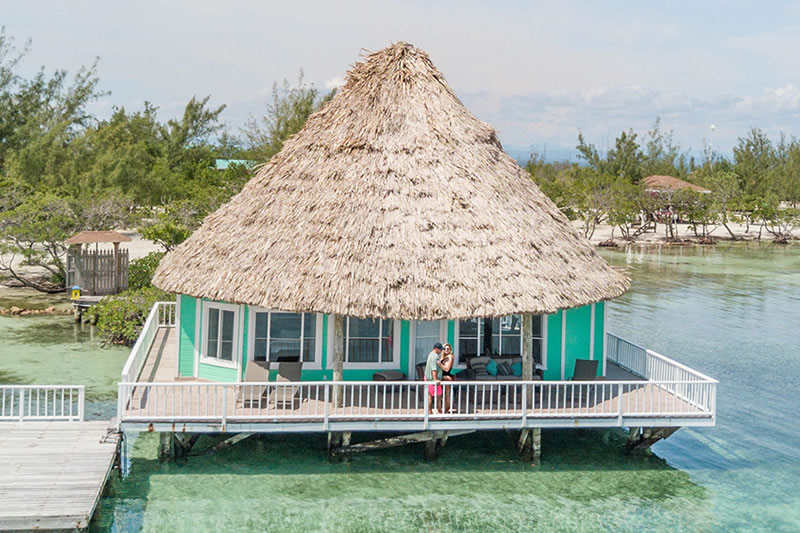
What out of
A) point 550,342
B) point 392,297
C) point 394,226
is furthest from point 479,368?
point 394,226

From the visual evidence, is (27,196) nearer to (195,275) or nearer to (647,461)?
(195,275)

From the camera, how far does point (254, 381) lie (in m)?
18.3

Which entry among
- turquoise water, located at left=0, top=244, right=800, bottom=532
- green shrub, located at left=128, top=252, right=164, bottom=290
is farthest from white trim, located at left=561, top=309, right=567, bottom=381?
green shrub, located at left=128, top=252, right=164, bottom=290

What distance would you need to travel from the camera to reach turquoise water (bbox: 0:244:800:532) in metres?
15.6

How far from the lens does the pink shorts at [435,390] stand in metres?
17.5

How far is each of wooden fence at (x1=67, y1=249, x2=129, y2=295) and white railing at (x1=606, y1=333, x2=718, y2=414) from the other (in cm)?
2107

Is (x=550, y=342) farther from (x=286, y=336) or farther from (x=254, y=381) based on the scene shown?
(x=254, y=381)

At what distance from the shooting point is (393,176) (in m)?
19.0

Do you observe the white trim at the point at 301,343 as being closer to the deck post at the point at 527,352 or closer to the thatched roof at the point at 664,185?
the deck post at the point at 527,352

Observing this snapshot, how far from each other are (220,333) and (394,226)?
5040 mm

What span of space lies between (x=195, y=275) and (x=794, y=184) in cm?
9348

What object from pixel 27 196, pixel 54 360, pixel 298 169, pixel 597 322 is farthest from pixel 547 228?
pixel 27 196

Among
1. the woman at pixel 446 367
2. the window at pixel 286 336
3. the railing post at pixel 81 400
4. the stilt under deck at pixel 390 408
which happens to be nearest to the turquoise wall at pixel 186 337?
the stilt under deck at pixel 390 408

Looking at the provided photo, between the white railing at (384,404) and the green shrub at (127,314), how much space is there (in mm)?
10875
